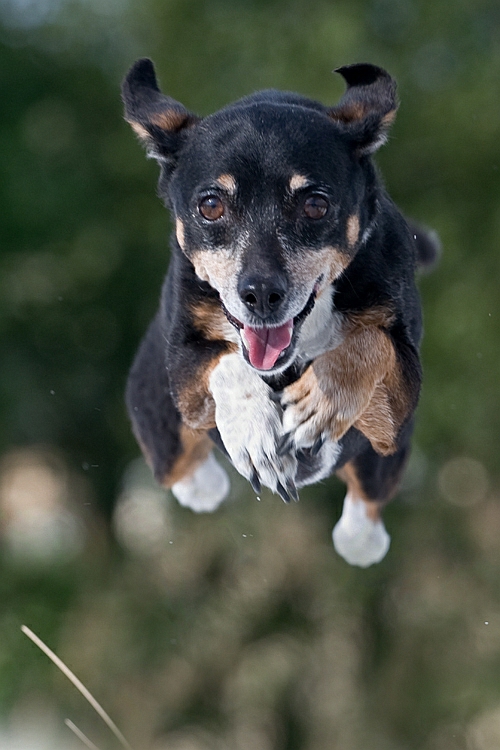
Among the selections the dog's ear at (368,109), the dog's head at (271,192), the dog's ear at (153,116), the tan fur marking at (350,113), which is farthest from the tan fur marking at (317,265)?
the dog's ear at (153,116)

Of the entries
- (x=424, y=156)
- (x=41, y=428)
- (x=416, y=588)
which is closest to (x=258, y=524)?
(x=416, y=588)

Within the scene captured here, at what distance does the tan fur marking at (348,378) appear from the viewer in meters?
4.44

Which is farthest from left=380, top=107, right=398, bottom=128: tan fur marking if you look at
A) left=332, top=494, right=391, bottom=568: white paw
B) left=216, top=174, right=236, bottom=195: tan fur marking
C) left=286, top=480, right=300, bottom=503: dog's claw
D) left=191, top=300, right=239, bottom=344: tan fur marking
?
left=332, top=494, right=391, bottom=568: white paw

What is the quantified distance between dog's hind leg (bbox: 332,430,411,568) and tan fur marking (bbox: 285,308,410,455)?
1.08m

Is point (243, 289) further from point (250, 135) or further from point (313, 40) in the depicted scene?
point (313, 40)

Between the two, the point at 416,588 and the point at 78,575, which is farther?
the point at 78,575

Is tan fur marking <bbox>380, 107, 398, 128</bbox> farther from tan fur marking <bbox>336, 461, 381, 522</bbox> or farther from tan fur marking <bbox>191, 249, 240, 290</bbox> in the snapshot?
tan fur marking <bbox>336, 461, 381, 522</bbox>

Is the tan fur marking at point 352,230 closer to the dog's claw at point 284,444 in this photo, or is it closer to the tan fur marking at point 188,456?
the dog's claw at point 284,444

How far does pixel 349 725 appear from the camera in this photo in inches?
719

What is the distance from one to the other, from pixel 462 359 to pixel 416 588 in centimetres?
380

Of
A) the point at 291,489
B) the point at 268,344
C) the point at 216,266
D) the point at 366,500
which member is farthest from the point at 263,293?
the point at 366,500

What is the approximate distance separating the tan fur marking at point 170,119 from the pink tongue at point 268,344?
2.81ft

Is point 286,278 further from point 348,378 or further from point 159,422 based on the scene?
point 159,422

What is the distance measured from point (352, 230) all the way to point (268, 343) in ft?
1.78
